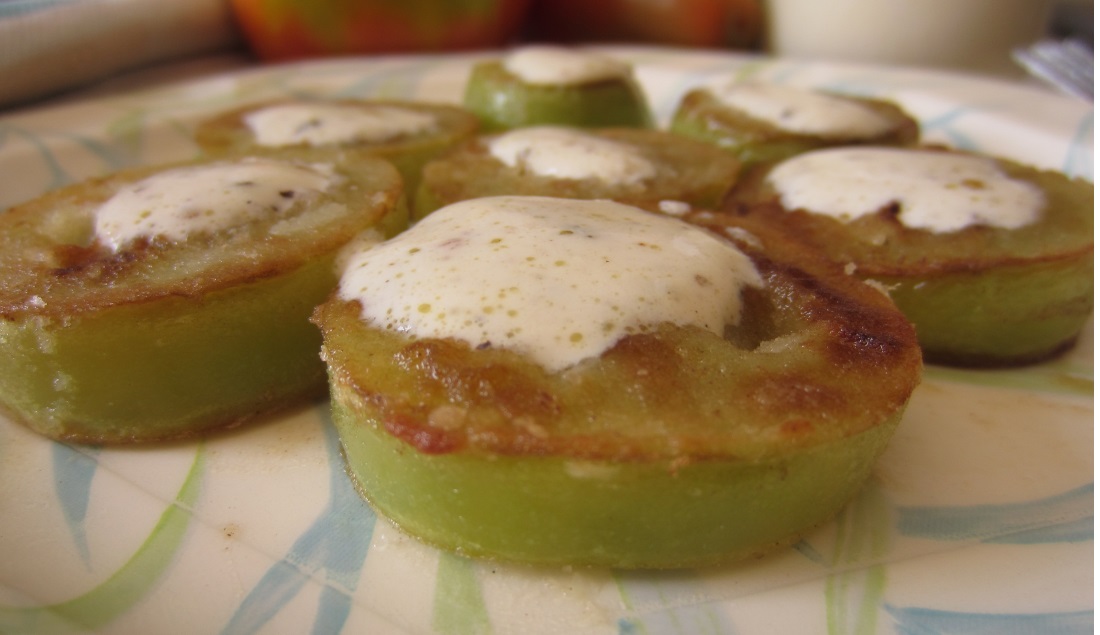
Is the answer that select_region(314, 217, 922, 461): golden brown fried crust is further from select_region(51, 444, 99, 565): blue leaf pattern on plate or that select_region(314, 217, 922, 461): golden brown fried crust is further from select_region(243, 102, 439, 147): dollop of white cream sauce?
select_region(243, 102, 439, 147): dollop of white cream sauce

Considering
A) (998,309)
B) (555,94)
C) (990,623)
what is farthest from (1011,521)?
(555,94)

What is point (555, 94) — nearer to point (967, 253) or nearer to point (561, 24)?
point (967, 253)

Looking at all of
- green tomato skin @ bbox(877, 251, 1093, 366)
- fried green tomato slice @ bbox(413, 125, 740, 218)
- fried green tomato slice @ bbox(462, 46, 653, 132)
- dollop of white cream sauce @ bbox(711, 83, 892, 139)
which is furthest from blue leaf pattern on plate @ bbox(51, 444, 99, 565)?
dollop of white cream sauce @ bbox(711, 83, 892, 139)

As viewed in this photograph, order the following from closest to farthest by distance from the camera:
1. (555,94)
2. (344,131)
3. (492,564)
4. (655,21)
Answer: (492,564) → (344,131) → (555,94) → (655,21)

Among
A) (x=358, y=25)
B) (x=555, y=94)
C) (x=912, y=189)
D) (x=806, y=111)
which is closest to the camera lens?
(x=912, y=189)

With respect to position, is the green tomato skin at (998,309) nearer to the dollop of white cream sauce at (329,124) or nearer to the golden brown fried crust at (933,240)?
the golden brown fried crust at (933,240)

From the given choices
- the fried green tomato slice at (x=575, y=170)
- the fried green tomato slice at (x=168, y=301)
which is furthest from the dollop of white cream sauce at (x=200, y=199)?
the fried green tomato slice at (x=575, y=170)

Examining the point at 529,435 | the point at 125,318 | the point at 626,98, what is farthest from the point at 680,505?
the point at 626,98
